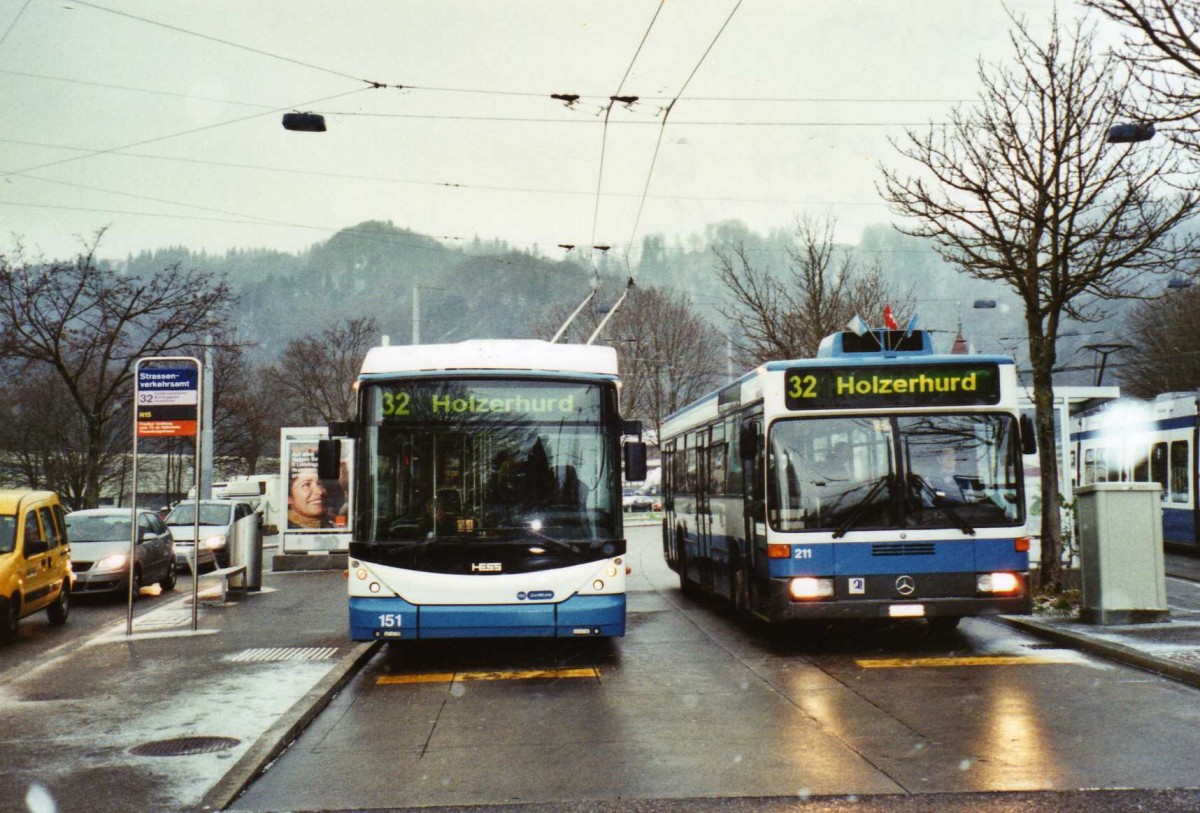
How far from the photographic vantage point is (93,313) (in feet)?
106

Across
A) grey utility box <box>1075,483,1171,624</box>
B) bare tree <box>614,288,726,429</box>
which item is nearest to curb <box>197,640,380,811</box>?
grey utility box <box>1075,483,1171,624</box>

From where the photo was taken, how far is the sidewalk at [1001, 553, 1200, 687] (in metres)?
10.5

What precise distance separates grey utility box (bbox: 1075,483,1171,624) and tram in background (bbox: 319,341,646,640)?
5.02 metres

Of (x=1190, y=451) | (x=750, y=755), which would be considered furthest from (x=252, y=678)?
(x=1190, y=451)

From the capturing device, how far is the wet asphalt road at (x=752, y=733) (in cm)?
676

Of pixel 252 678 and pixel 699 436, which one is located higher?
pixel 699 436

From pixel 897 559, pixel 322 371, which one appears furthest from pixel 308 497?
pixel 322 371

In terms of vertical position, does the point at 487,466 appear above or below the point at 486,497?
above

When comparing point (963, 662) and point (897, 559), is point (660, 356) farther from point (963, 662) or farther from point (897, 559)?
point (963, 662)

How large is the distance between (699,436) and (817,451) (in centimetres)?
525

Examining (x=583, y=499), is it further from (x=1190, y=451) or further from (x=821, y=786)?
(x=1190, y=451)

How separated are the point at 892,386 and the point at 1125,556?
3.22 m

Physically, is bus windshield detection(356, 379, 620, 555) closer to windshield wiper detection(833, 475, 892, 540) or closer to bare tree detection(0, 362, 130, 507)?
windshield wiper detection(833, 475, 892, 540)

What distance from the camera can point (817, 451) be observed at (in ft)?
39.9
